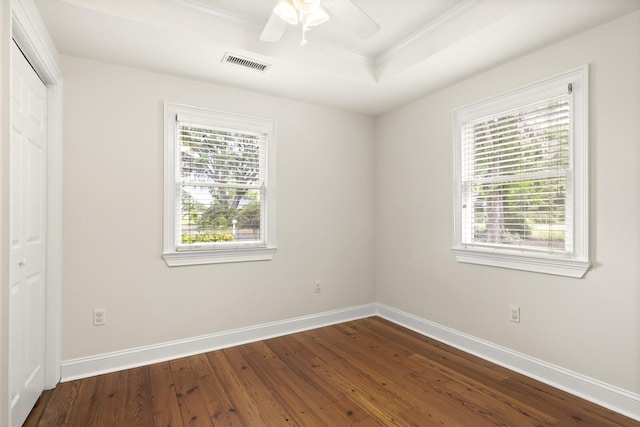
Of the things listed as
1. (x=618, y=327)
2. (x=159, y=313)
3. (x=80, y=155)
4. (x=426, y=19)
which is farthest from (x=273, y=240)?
(x=618, y=327)

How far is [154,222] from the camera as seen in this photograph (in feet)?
9.64

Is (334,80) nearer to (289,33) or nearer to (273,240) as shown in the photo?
(289,33)

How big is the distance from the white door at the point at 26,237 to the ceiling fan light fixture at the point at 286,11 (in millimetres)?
1431

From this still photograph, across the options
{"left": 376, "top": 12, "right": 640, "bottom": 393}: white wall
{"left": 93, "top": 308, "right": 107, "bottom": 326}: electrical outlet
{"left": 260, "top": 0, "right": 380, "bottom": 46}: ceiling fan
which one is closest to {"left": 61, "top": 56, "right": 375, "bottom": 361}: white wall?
{"left": 93, "top": 308, "right": 107, "bottom": 326}: electrical outlet

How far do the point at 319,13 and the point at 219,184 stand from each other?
1.86 meters

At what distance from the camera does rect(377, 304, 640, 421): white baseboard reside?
2.16 metres

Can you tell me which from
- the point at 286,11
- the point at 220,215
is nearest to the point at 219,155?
the point at 220,215

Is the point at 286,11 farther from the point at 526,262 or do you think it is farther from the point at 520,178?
the point at 526,262

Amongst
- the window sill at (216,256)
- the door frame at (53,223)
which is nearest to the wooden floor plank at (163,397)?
the door frame at (53,223)

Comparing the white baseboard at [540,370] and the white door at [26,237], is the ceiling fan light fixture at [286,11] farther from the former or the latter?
the white baseboard at [540,370]

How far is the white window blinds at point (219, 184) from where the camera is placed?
3094 mm

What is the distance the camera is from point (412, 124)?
3.72 metres

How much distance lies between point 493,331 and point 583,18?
2379 mm

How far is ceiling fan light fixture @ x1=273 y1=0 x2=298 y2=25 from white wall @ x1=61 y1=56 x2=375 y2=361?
5.07 ft
